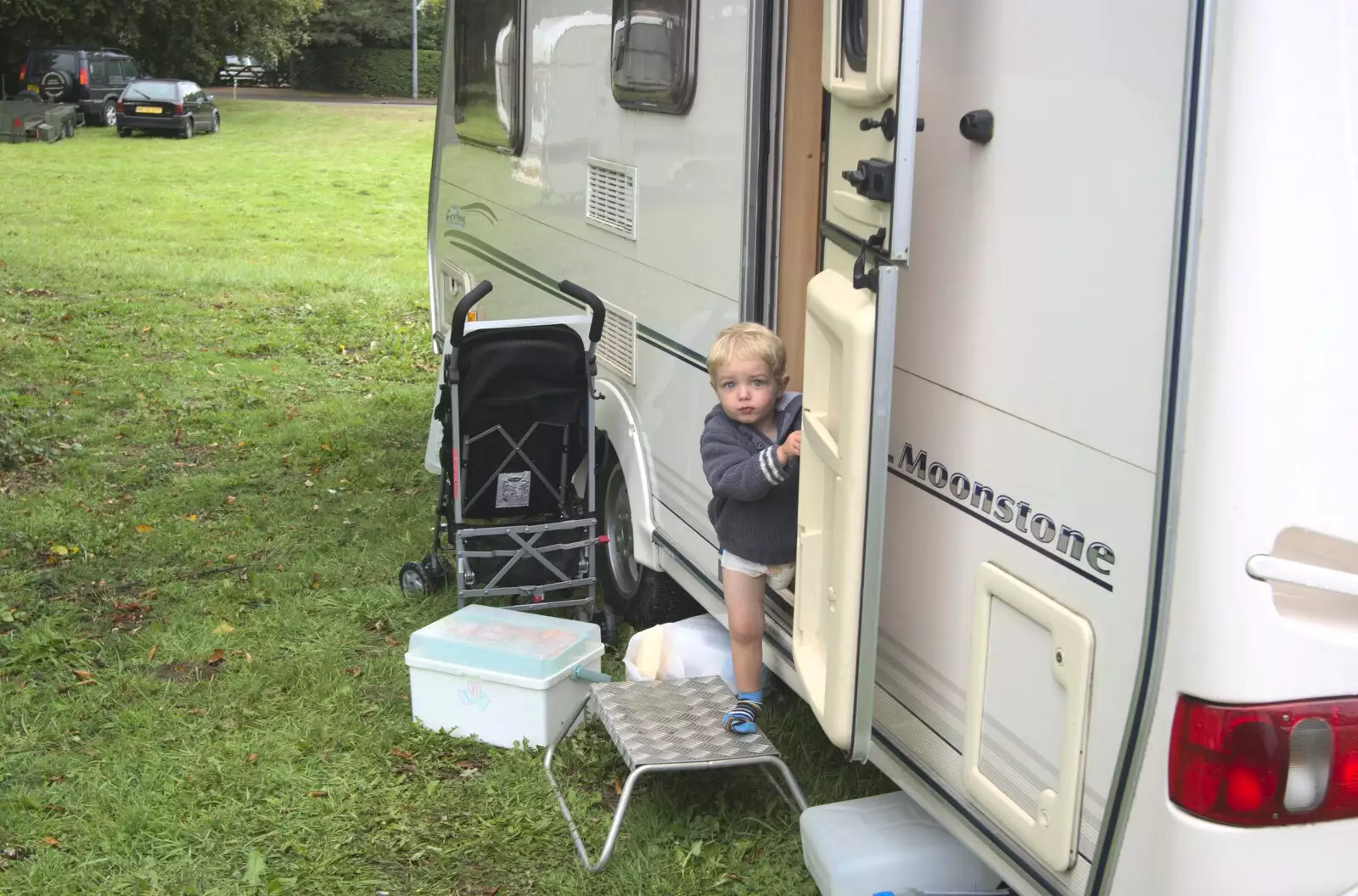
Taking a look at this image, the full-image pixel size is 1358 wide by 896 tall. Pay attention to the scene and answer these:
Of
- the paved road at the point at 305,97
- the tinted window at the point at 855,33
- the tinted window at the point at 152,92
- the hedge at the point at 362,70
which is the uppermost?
the hedge at the point at 362,70

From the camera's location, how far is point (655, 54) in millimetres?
4152

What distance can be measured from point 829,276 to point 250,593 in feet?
10.8

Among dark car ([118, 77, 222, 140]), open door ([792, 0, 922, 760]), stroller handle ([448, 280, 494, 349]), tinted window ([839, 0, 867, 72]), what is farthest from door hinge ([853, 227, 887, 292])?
dark car ([118, 77, 222, 140])

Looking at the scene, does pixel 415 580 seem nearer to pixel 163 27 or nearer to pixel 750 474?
pixel 750 474

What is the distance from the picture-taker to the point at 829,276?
3041 mm

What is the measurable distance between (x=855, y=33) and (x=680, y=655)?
2.08 m

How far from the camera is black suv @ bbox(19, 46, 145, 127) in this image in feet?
90.0

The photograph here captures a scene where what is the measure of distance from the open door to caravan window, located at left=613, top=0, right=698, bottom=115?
3.50 ft

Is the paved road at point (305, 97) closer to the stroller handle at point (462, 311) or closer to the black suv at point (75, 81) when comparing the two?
the black suv at point (75, 81)

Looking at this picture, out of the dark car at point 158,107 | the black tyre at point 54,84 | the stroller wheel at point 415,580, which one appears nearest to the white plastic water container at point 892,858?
the stroller wheel at point 415,580

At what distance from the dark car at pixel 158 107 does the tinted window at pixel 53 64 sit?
1.79 m

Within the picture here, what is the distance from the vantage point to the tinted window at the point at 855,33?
2729 millimetres

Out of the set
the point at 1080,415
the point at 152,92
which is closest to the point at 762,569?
the point at 1080,415

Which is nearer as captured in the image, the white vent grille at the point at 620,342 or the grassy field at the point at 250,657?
the grassy field at the point at 250,657
